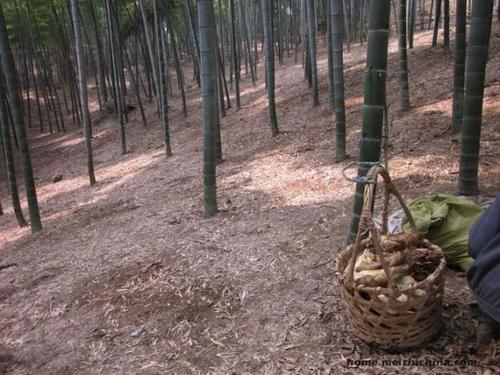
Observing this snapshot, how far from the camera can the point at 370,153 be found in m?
2.45

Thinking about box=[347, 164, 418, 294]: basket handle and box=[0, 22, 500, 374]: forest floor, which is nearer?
box=[347, 164, 418, 294]: basket handle

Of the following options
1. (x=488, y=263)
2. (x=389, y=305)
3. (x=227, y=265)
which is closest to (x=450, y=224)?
(x=488, y=263)

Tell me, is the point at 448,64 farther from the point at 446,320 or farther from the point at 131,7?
the point at 131,7

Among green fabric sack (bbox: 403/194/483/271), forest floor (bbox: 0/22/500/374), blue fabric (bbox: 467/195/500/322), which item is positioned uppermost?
blue fabric (bbox: 467/195/500/322)

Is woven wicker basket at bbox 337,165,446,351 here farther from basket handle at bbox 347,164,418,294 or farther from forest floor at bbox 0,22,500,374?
forest floor at bbox 0,22,500,374

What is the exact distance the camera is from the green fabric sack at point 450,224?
250 centimetres

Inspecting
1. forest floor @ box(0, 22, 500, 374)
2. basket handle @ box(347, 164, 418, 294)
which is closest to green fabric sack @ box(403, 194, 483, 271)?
forest floor @ box(0, 22, 500, 374)

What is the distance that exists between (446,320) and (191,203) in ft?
11.5

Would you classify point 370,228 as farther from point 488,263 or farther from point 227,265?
point 227,265

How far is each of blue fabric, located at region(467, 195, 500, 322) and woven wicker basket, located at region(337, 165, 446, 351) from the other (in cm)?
15

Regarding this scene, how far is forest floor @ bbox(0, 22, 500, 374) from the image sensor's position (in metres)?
2.25

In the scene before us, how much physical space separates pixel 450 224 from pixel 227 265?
1.60 metres

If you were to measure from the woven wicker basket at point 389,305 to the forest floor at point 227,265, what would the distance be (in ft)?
0.35

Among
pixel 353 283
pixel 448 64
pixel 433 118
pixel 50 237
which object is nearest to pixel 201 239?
pixel 353 283
